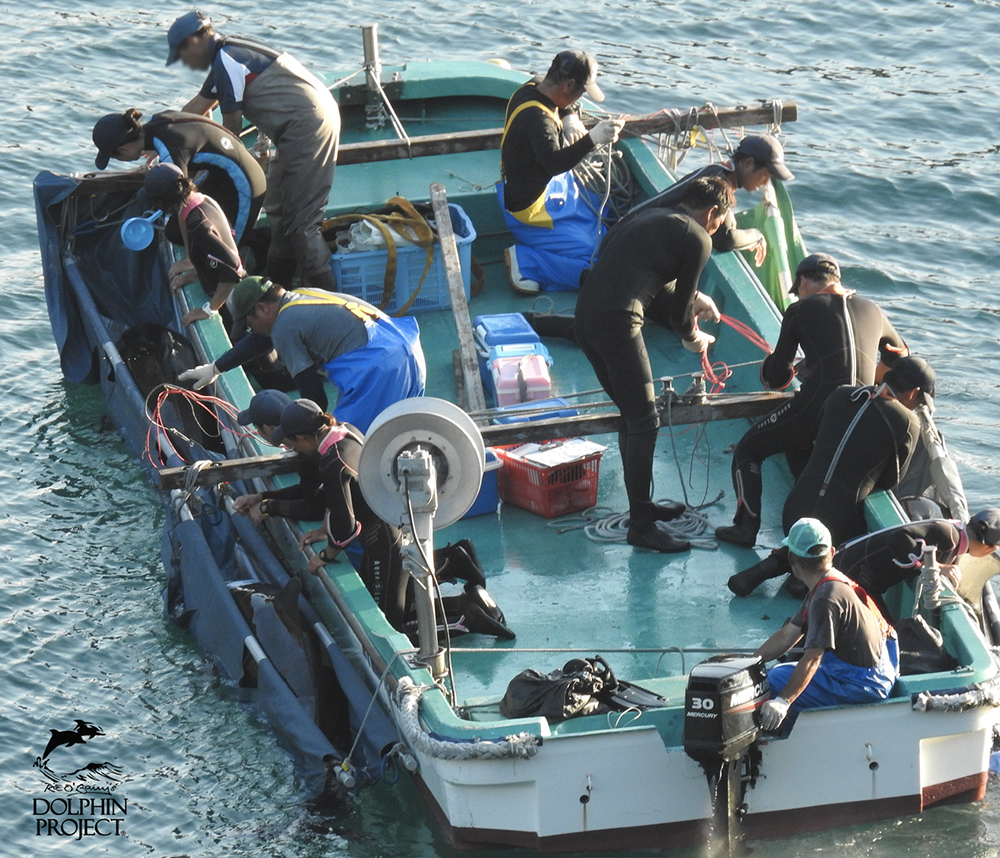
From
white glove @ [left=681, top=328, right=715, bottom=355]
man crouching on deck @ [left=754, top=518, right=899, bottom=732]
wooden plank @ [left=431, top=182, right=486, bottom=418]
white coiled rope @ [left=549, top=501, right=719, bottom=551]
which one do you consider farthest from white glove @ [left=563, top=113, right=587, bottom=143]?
man crouching on deck @ [left=754, top=518, right=899, bottom=732]

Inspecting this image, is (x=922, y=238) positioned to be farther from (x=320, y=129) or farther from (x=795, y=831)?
(x=795, y=831)

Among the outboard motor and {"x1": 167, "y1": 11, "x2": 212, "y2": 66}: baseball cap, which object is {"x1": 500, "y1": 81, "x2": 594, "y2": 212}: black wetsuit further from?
the outboard motor

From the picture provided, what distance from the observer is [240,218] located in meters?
10.0

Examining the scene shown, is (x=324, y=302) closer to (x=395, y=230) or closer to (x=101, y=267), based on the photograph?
(x=395, y=230)

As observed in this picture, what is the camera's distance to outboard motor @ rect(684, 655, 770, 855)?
6.06 metres

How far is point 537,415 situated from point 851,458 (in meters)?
2.06

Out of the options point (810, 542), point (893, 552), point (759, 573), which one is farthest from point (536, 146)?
point (810, 542)

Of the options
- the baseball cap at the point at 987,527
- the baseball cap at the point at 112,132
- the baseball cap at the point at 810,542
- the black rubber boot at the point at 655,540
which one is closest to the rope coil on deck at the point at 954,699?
the baseball cap at the point at 810,542

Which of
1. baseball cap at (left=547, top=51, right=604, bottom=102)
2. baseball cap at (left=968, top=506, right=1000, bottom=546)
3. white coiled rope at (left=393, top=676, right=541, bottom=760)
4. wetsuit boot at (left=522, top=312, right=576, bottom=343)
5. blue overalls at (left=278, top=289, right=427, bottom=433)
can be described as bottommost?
white coiled rope at (left=393, top=676, right=541, bottom=760)

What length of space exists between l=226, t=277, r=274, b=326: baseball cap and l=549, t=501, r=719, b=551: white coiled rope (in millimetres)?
1931

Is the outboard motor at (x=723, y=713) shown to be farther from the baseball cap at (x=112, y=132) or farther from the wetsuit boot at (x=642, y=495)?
the baseball cap at (x=112, y=132)

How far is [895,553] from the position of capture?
7086 millimetres

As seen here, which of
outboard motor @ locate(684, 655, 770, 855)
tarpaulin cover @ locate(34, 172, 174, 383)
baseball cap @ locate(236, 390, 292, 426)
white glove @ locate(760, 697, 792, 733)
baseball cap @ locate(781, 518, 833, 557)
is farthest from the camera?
tarpaulin cover @ locate(34, 172, 174, 383)

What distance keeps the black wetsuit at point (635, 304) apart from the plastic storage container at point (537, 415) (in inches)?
29.6
